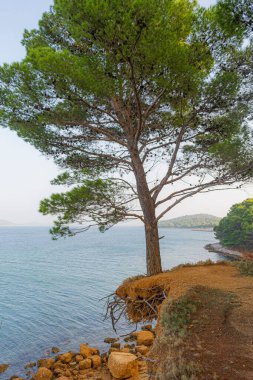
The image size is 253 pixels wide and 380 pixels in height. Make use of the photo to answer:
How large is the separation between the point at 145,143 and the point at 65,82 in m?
2.93

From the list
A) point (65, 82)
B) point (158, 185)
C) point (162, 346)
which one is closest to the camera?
point (162, 346)

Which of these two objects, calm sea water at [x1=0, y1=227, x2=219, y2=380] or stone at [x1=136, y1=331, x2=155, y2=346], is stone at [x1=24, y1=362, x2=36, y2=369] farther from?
stone at [x1=136, y1=331, x2=155, y2=346]

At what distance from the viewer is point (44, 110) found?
662cm

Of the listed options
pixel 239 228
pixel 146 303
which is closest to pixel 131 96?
pixel 146 303

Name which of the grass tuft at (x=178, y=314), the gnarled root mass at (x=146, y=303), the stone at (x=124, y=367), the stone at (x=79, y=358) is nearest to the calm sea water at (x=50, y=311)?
the stone at (x=79, y=358)

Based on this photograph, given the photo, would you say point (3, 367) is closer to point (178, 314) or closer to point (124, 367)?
point (124, 367)

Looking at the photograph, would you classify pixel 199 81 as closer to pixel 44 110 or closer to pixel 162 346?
pixel 44 110

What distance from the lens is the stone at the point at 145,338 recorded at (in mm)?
8820

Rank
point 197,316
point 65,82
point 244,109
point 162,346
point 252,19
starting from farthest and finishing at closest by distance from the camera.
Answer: point 244,109 → point 65,82 → point 252,19 → point 197,316 → point 162,346

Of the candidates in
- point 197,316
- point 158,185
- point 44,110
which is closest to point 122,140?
point 158,185

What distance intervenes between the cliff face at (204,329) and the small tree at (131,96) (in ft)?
6.73

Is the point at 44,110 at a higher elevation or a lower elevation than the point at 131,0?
lower

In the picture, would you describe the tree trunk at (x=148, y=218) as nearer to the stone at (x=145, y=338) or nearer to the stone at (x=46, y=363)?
the stone at (x=145, y=338)

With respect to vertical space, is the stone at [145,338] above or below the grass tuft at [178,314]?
below
